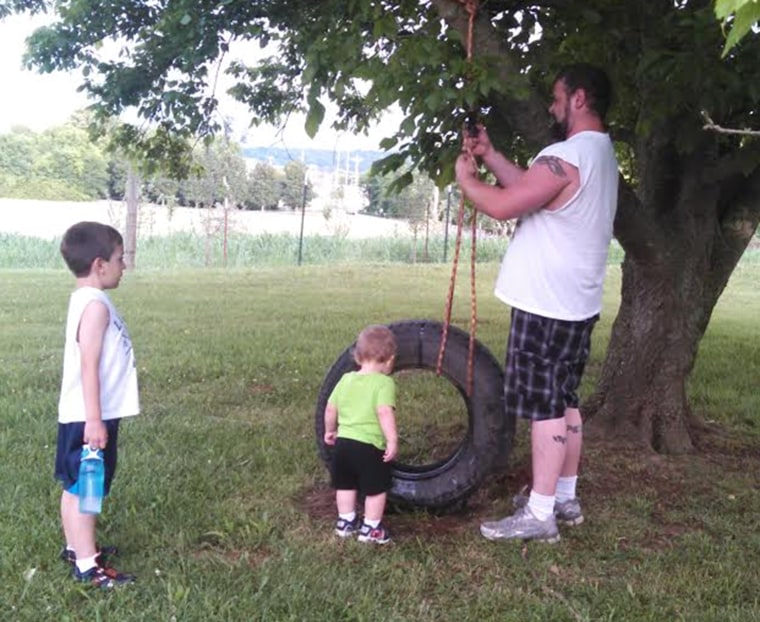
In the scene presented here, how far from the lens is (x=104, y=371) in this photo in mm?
2959

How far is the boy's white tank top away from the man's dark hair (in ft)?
6.36

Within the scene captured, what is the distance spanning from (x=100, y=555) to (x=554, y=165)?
85.5 inches

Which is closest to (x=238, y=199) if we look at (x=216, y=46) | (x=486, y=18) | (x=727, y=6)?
(x=216, y=46)

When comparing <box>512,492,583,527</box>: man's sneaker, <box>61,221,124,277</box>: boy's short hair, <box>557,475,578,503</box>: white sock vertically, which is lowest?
<box>512,492,583,527</box>: man's sneaker

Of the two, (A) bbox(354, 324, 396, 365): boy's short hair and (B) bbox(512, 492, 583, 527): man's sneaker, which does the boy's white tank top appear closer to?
(A) bbox(354, 324, 396, 365): boy's short hair

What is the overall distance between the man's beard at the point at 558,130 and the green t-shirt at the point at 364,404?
1.24m

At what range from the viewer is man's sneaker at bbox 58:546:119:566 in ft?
9.92

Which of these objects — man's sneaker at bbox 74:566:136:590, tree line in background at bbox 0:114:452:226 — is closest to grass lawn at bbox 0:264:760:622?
man's sneaker at bbox 74:566:136:590

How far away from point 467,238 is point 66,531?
20800 mm

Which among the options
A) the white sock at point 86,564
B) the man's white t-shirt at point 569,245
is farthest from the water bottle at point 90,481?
the man's white t-shirt at point 569,245

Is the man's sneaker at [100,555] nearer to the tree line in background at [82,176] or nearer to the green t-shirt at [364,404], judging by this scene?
the green t-shirt at [364,404]

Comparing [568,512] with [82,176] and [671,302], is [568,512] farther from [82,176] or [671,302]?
[82,176]

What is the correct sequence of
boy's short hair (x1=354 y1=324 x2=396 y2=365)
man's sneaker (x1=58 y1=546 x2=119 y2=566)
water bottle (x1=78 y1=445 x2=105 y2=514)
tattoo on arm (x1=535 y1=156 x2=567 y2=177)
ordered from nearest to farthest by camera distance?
water bottle (x1=78 y1=445 x2=105 y2=514) < man's sneaker (x1=58 y1=546 x2=119 y2=566) < tattoo on arm (x1=535 y1=156 x2=567 y2=177) < boy's short hair (x1=354 y1=324 x2=396 y2=365)

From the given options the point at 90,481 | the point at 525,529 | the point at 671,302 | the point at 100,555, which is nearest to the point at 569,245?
the point at 525,529
